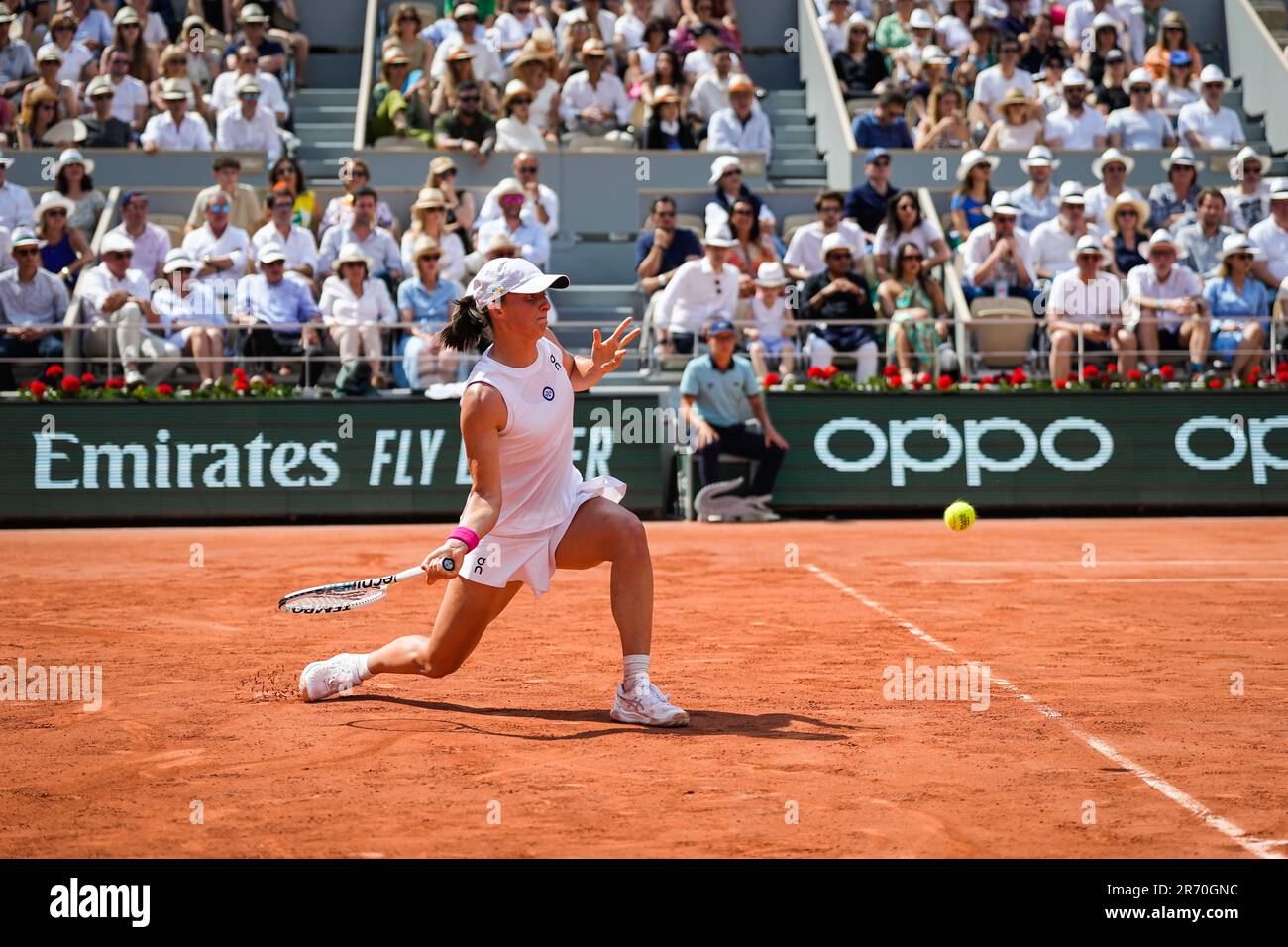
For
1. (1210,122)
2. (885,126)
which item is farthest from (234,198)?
(1210,122)

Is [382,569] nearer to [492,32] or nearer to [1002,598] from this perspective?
[1002,598]

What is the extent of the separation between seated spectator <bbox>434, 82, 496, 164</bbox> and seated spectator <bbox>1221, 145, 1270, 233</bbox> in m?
8.67

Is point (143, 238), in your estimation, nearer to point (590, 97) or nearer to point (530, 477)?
point (590, 97)

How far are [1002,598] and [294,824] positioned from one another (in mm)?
6304

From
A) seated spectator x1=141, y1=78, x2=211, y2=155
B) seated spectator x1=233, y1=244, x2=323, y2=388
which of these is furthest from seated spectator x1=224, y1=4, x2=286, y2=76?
seated spectator x1=233, y1=244, x2=323, y2=388

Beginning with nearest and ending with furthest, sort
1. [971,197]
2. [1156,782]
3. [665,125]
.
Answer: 1. [1156,782]
2. [971,197]
3. [665,125]

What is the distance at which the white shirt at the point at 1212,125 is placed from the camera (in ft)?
68.0

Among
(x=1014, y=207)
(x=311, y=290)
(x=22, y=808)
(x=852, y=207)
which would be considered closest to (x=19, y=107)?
(x=311, y=290)

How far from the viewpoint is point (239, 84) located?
19.5 meters

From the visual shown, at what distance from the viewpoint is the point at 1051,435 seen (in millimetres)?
16453

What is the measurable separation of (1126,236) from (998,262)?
1.78 m

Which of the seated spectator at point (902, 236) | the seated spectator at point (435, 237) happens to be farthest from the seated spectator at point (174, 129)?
the seated spectator at point (902, 236)

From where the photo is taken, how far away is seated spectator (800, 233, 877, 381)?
668 inches

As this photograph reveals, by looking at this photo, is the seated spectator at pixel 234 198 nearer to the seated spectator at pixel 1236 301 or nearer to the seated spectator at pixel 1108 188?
the seated spectator at pixel 1108 188
